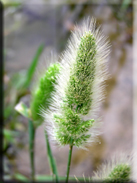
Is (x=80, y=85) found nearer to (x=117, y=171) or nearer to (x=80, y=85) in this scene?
(x=80, y=85)

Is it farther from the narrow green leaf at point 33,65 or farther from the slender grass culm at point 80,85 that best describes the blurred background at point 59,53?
the slender grass culm at point 80,85

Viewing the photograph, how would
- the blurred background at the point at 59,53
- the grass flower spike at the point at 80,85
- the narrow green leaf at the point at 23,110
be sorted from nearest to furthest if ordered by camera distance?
the grass flower spike at the point at 80,85
the narrow green leaf at the point at 23,110
the blurred background at the point at 59,53

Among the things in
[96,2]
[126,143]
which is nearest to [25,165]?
[126,143]

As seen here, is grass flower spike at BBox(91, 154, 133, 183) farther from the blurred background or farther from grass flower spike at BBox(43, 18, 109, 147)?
the blurred background

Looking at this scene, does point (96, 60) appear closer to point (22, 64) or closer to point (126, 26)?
point (126, 26)

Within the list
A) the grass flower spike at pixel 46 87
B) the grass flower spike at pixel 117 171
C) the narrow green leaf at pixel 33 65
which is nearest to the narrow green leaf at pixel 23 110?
the grass flower spike at pixel 46 87

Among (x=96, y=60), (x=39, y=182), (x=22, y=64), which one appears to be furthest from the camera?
(x=22, y=64)
